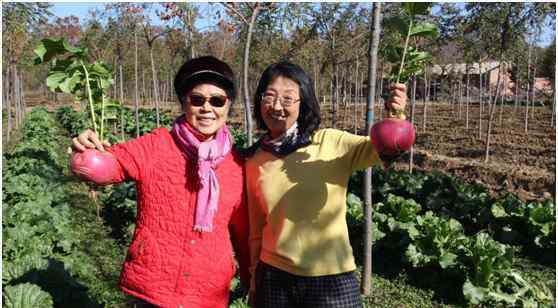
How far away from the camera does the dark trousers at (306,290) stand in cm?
226

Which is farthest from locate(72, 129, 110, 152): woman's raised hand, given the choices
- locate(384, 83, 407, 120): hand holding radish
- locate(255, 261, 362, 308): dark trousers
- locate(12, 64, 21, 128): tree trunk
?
locate(12, 64, 21, 128): tree trunk

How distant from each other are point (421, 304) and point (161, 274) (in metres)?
3.71

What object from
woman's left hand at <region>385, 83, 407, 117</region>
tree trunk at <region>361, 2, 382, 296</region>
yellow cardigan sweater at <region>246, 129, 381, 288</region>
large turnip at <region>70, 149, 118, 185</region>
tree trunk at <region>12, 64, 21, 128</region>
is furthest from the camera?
tree trunk at <region>12, 64, 21, 128</region>

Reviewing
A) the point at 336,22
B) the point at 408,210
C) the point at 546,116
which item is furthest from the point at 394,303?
the point at 546,116

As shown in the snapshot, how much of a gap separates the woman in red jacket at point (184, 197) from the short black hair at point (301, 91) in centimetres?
20

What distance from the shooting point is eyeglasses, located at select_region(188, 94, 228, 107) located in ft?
6.83

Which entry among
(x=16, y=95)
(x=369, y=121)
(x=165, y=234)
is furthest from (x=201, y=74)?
(x=16, y=95)

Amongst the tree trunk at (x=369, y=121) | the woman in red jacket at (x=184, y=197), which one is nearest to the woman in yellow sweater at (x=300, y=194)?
the woman in red jacket at (x=184, y=197)

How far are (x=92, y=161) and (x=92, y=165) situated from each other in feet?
0.05

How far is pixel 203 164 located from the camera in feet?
6.68

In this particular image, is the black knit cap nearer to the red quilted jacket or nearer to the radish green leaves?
the red quilted jacket

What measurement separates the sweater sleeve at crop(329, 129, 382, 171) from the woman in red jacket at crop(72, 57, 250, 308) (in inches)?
20.4

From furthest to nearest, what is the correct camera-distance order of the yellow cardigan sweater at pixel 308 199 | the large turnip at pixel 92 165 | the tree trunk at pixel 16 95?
the tree trunk at pixel 16 95, the yellow cardigan sweater at pixel 308 199, the large turnip at pixel 92 165

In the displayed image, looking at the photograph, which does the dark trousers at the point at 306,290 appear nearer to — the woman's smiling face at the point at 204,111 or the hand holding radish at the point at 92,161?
the woman's smiling face at the point at 204,111
